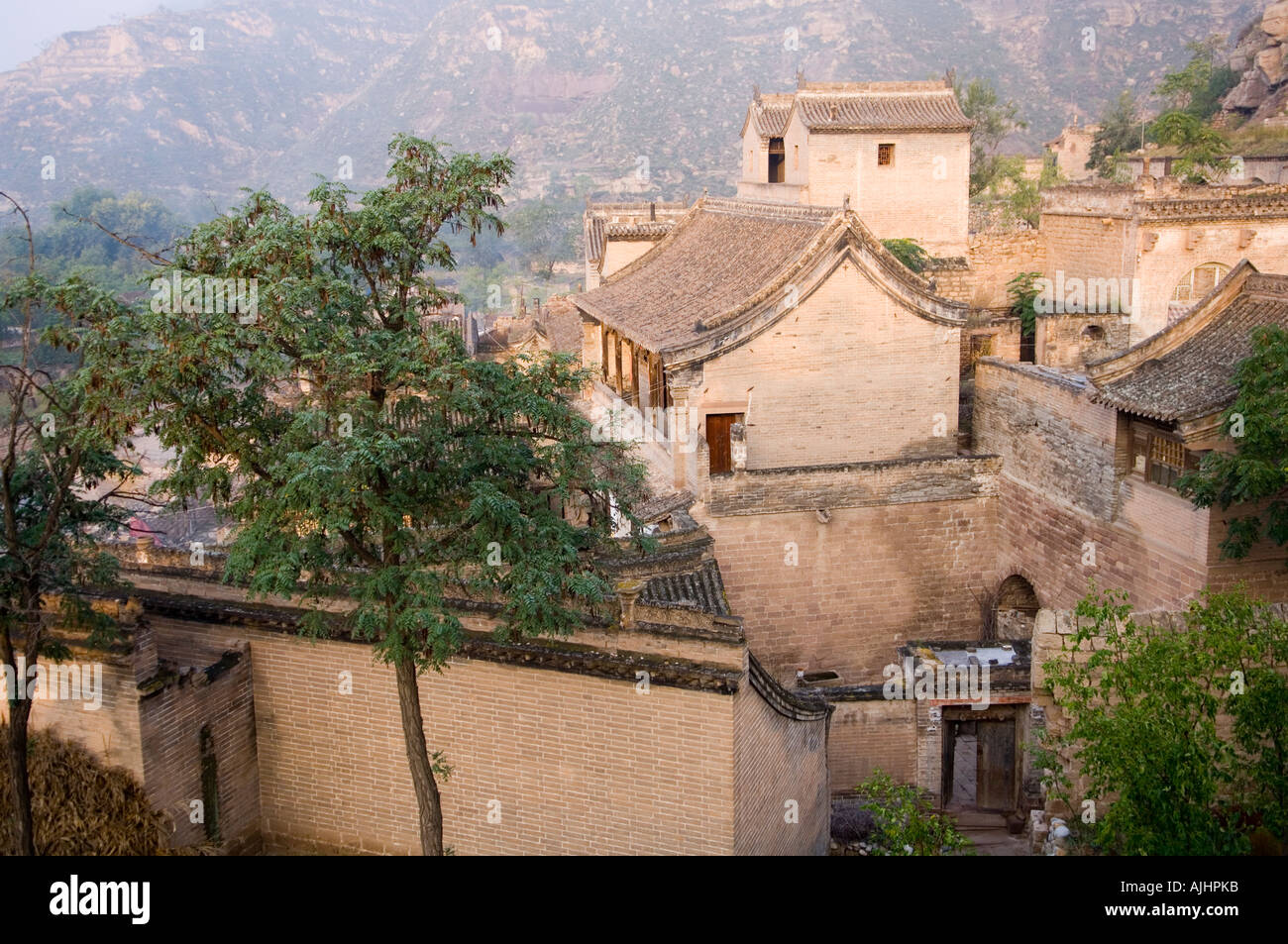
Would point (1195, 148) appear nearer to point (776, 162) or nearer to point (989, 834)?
point (776, 162)

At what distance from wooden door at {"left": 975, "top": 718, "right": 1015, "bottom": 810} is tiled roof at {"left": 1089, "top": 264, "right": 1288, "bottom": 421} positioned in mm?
5247

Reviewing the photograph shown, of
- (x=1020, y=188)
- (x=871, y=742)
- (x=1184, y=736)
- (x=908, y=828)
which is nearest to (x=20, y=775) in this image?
(x=908, y=828)

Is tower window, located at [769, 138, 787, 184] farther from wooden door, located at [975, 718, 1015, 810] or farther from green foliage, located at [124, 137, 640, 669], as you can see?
green foliage, located at [124, 137, 640, 669]

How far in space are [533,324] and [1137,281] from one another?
1994 cm

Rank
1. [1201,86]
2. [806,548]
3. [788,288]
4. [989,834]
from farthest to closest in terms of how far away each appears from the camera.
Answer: [1201,86] < [788,288] < [806,548] < [989,834]

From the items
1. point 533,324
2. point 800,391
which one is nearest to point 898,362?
point 800,391

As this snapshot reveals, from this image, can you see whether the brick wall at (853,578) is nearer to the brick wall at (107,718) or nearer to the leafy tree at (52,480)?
the brick wall at (107,718)

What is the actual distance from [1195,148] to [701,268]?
2515 centimetres

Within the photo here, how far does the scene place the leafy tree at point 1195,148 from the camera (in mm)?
40125

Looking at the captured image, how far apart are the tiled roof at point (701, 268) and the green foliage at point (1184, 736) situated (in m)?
12.4

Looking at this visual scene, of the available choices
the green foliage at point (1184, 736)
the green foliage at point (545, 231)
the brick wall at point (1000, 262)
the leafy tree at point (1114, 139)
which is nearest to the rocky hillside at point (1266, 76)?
the leafy tree at point (1114, 139)

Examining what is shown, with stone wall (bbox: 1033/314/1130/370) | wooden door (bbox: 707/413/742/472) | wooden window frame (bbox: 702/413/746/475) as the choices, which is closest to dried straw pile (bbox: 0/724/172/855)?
wooden window frame (bbox: 702/413/746/475)

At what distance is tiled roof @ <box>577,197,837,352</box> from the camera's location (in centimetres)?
2395

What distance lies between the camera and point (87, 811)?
12906 mm
